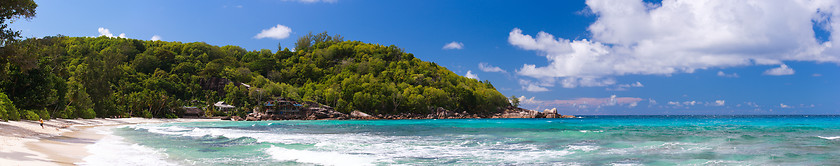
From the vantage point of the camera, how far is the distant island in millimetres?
81875

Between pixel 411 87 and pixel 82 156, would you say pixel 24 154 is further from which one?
pixel 411 87

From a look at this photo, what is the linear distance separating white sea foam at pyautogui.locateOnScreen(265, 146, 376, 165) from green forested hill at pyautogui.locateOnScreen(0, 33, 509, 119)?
191ft

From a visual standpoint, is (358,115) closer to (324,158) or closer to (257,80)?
(257,80)

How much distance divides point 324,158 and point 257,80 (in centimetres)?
10901

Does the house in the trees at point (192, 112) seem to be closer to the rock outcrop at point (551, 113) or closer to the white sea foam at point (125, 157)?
the white sea foam at point (125, 157)

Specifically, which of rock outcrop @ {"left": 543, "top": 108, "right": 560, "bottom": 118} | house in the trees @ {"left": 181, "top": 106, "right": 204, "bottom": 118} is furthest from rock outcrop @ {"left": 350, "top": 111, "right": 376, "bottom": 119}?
rock outcrop @ {"left": 543, "top": 108, "right": 560, "bottom": 118}

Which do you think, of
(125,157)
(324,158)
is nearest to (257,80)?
(125,157)

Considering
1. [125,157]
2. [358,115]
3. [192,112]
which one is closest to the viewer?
[125,157]

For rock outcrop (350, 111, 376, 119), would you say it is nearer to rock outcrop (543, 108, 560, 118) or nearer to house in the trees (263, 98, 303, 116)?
house in the trees (263, 98, 303, 116)

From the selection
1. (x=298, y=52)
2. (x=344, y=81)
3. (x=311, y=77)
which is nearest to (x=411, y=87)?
(x=344, y=81)

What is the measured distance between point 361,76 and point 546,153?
114626 millimetres

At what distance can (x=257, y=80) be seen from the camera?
11800cm

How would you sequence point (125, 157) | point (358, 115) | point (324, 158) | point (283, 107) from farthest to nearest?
point (358, 115) < point (283, 107) < point (324, 158) < point (125, 157)

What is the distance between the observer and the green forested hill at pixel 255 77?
8181cm
